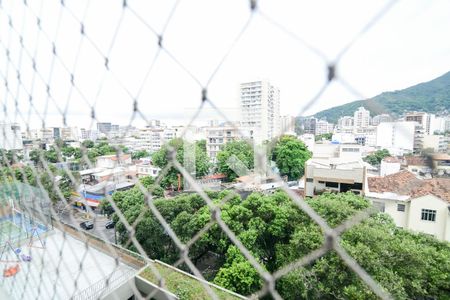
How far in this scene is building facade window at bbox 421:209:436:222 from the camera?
257 centimetres

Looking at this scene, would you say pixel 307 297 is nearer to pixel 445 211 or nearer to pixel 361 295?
pixel 361 295

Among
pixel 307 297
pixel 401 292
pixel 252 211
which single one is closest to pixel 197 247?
pixel 252 211

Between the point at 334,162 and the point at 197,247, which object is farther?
the point at 334,162

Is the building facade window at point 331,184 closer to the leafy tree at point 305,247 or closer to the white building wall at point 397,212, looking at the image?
the white building wall at point 397,212

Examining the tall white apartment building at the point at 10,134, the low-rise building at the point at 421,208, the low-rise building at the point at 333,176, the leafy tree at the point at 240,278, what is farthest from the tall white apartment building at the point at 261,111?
the low-rise building at the point at 333,176

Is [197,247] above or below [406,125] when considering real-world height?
below

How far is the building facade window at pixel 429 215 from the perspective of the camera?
8.44 ft

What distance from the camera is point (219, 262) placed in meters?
2.64

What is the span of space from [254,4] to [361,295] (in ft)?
6.19

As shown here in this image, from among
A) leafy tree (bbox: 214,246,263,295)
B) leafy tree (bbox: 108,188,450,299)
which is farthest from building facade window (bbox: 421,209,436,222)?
leafy tree (bbox: 214,246,263,295)

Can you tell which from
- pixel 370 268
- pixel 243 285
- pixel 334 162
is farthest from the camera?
pixel 334 162

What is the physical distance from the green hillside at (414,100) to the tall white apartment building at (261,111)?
15 centimetres

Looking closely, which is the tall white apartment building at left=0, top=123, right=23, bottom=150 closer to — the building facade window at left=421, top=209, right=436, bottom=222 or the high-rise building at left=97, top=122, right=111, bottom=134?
the high-rise building at left=97, top=122, right=111, bottom=134

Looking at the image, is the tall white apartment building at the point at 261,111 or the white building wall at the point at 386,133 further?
the tall white apartment building at the point at 261,111
